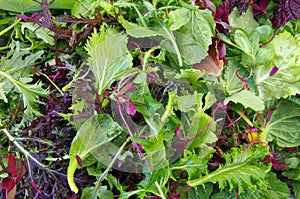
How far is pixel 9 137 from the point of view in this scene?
2.63 ft

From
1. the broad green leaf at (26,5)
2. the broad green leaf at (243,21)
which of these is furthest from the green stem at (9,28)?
the broad green leaf at (243,21)

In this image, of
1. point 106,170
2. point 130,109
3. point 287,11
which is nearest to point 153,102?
point 130,109

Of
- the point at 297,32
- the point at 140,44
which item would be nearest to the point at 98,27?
the point at 140,44

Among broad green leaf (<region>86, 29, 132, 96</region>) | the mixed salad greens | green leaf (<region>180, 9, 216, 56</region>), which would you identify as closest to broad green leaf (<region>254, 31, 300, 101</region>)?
the mixed salad greens

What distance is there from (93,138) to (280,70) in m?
0.40

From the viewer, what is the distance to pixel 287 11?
918mm

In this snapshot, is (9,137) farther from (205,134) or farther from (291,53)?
(291,53)

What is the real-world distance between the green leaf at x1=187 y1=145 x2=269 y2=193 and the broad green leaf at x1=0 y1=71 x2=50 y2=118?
0.33 meters

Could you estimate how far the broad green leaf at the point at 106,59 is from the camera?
2.52 ft

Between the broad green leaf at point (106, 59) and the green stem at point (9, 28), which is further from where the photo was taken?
the green stem at point (9, 28)

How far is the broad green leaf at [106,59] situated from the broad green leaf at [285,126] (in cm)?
34

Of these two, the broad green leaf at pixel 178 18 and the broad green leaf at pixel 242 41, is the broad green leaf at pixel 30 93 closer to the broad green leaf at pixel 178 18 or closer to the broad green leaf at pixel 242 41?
the broad green leaf at pixel 178 18

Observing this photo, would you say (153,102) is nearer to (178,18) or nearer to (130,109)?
(130,109)

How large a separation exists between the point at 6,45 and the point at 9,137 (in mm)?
282
